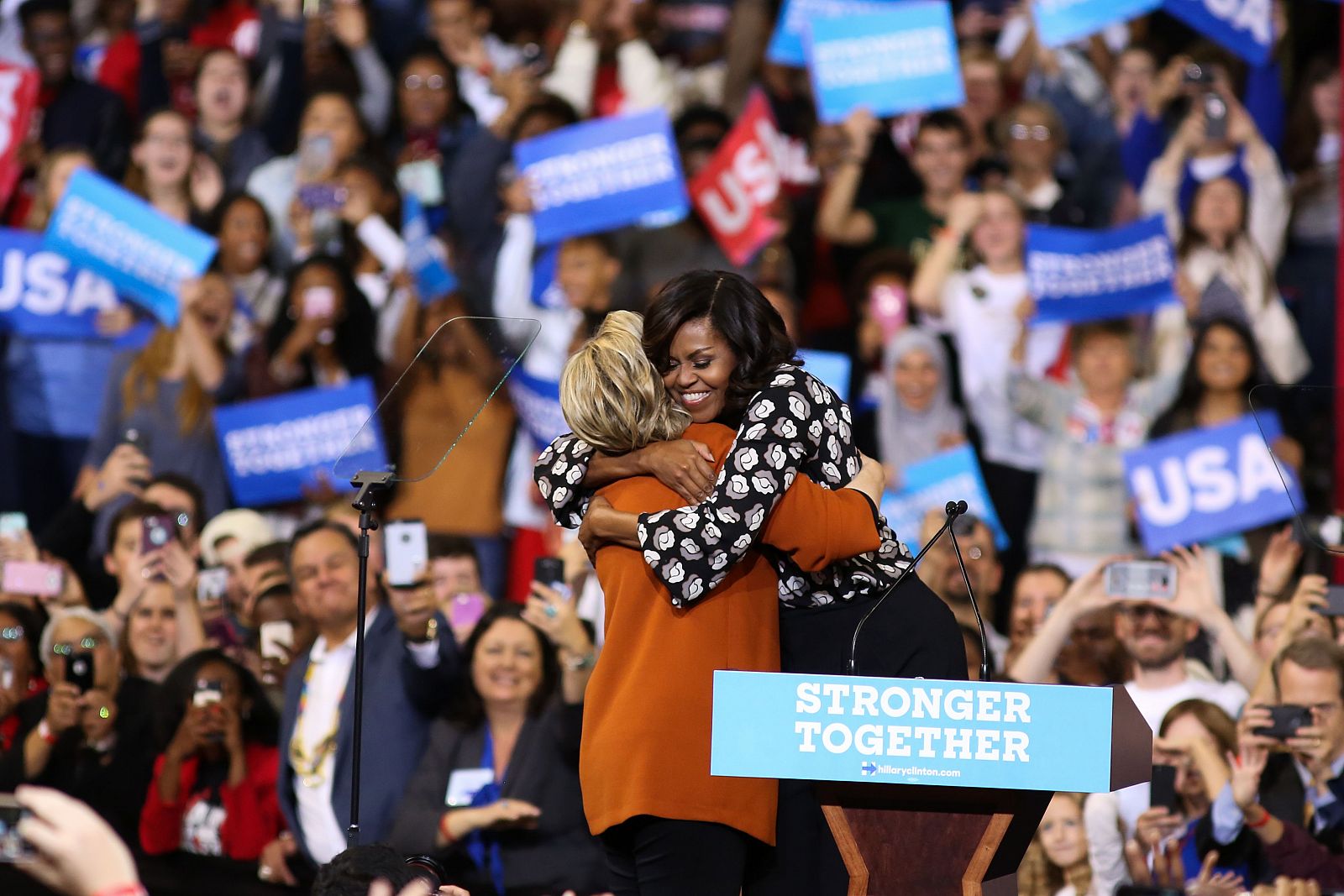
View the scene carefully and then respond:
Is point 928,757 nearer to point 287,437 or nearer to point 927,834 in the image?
point 927,834

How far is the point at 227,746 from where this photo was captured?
5152 millimetres

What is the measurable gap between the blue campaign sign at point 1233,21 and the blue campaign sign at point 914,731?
3857 mm

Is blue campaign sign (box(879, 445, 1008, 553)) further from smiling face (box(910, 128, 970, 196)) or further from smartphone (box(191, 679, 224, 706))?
smartphone (box(191, 679, 224, 706))

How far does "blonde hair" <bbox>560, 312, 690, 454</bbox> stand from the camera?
2.82 metres

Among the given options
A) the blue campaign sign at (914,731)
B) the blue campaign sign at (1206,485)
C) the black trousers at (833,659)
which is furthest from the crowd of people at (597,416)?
the blue campaign sign at (914,731)

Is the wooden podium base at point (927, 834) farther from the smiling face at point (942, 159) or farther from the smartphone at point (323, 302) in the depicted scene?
the smiling face at point (942, 159)

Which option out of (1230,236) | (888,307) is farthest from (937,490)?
(1230,236)

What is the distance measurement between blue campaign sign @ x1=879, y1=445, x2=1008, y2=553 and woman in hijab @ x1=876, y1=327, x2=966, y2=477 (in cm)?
22

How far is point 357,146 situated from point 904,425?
226 cm

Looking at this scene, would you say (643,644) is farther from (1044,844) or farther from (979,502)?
(979,502)

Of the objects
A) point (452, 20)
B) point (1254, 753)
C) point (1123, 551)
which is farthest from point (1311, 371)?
point (452, 20)

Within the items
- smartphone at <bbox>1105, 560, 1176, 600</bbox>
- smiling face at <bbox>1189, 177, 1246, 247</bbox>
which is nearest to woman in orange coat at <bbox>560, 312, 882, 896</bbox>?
smartphone at <bbox>1105, 560, 1176, 600</bbox>

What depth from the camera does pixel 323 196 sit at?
20.4 feet

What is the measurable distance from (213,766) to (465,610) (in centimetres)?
92
